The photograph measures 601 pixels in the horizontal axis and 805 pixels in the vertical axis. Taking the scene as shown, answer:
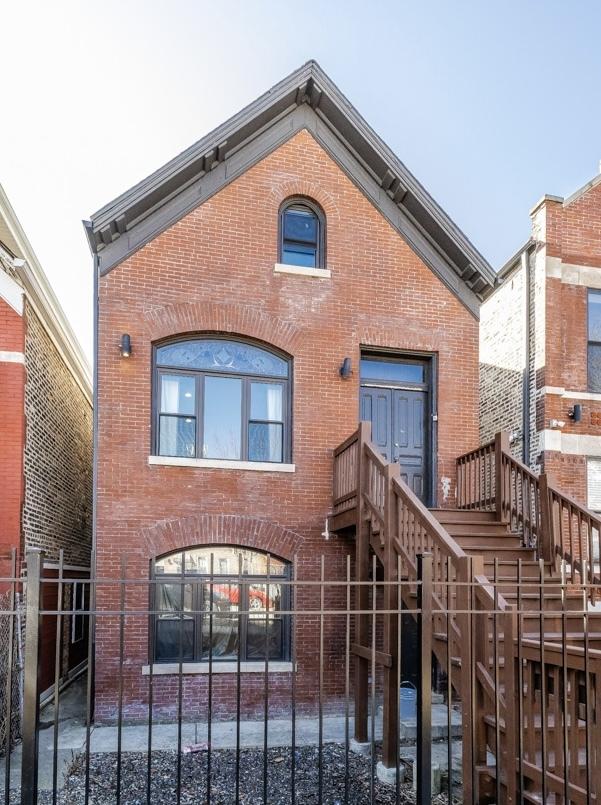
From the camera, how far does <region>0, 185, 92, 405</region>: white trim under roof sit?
396 inches

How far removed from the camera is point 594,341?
39.7 ft

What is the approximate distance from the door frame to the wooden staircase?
0.44 m

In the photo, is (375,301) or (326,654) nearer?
(326,654)

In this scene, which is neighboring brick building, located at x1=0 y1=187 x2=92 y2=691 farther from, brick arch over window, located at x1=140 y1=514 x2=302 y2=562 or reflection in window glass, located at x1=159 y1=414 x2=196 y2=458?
reflection in window glass, located at x1=159 y1=414 x2=196 y2=458

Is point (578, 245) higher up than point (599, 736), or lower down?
higher up

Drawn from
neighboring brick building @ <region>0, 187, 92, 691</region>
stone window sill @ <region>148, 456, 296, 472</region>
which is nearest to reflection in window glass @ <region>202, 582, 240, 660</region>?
stone window sill @ <region>148, 456, 296, 472</region>

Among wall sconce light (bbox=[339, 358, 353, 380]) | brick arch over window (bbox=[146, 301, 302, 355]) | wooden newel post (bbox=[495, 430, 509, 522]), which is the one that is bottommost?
wooden newel post (bbox=[495, 430, 509, 522])

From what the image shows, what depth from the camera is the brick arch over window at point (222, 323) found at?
10070mm

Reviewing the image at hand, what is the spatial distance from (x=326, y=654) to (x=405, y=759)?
2318 mm

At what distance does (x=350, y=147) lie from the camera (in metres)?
11.2

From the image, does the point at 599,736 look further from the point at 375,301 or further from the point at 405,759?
the point at 375,301

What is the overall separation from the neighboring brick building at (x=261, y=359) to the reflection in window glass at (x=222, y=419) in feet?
0.07

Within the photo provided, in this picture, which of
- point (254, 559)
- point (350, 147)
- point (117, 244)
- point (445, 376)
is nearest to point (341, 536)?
point (254, 559)

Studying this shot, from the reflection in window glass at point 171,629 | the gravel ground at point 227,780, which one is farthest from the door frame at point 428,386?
the gravel ground at point 227,780
